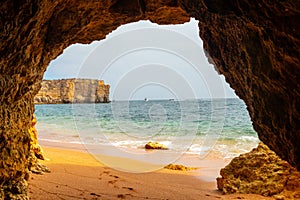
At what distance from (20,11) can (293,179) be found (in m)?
5.31

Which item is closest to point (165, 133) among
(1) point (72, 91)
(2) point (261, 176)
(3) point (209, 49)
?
(2) point (261, 176)

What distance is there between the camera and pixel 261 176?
214 inches

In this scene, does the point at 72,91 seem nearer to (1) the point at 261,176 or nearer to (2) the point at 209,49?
(1) the point at 261,176

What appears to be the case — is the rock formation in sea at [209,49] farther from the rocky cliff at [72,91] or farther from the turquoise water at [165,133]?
the rocky cliff at [72,91]

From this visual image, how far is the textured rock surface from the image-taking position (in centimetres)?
509

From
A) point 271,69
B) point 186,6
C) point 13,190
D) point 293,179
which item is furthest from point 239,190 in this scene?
point 13,190

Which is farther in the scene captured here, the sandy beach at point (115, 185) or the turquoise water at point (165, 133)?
the turquoise water at point (165, 133)

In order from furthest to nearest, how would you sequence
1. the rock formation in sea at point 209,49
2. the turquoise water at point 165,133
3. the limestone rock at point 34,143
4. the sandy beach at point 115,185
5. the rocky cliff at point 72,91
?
the rocky cliff at point 72,91, the turquoise water at point 165,133, the limestone rock at point 34,143, the sandy beach at point 115,185, the rock formation in sea at point 209,49

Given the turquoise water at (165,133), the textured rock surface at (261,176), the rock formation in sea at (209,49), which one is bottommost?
the turquoise water at (165,133)

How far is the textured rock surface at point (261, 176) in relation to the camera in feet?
16.7

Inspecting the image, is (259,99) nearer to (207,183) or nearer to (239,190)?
(239,190)

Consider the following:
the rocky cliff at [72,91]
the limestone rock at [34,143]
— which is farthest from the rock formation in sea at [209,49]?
the rocky cliff at [72,91]

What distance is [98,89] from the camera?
260ft

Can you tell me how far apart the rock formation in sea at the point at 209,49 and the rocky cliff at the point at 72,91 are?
7126 cm
